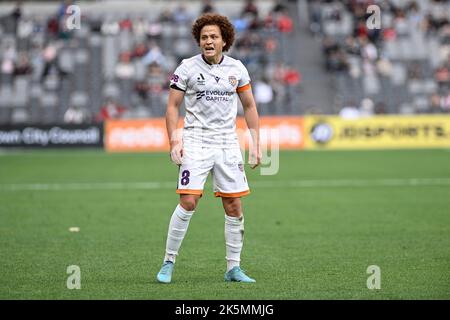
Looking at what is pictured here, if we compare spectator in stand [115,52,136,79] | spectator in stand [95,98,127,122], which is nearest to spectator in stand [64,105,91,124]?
spectator in stand [95,98,127,122]

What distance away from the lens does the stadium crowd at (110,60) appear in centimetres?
3688

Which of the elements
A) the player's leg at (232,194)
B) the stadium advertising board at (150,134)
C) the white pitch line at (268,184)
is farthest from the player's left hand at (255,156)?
the stadium advertising board at (150,134)

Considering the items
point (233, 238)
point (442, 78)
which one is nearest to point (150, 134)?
point (442, 78)

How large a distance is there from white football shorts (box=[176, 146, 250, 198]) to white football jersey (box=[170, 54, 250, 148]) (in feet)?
0.28

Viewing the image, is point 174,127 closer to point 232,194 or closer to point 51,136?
point 232,194

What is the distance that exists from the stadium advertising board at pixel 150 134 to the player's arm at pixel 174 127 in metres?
23.9

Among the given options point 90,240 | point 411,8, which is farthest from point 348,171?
point 411,8

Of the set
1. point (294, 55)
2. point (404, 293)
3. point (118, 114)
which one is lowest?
point (404, 293)

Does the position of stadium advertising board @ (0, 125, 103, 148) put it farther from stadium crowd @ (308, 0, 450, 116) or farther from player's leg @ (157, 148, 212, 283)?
player's leg @ (157, 148, 212, 283)

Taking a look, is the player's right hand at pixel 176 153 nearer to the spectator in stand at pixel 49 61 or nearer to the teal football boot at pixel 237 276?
the teal football boot at pixel 237 276

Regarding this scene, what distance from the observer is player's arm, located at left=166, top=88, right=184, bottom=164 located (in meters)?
8.73

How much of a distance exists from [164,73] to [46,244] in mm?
26679
